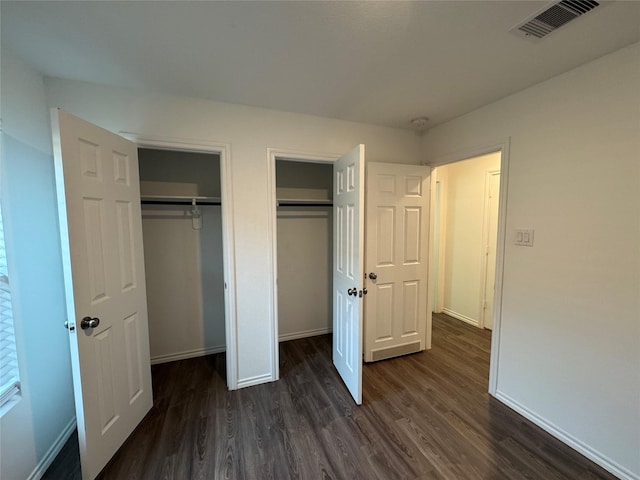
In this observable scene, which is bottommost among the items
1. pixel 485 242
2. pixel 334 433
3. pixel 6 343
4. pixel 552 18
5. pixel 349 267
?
pixel 334 433

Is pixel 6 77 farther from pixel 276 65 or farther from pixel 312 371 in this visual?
pixel 312 371

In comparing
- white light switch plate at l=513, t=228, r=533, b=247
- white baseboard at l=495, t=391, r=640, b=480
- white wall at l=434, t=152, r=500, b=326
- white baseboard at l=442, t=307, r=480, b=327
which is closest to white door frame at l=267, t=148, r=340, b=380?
white light switch plate at l=513, t=228, r=533, b=247

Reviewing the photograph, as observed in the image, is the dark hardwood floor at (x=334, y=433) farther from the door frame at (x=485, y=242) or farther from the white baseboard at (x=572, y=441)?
the door frame at (x=485, y=242)

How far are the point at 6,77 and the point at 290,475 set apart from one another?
8.91ft

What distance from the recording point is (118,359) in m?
1.64

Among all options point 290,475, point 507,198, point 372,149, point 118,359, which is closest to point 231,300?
point 118,359

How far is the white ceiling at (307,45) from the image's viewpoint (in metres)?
1.15

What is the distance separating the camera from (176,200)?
247cm

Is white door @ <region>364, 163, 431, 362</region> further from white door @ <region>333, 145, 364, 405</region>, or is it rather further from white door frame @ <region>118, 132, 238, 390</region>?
white door frame @ <region>118, 132, 238, 390</region>

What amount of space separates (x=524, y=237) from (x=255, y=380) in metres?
2.50

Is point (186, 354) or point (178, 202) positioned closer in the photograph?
point (178, 202)

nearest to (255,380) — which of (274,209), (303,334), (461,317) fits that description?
(303,334)

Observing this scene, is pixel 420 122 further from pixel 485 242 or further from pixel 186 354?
pixel 186 354

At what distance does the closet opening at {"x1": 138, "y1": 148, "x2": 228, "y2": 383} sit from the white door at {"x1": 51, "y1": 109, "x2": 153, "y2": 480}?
0.74 metres
